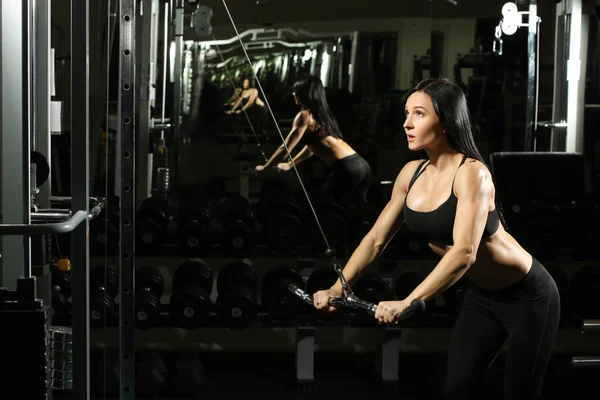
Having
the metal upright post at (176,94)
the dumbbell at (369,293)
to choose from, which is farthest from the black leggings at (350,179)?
the metal upright post at (176,94)

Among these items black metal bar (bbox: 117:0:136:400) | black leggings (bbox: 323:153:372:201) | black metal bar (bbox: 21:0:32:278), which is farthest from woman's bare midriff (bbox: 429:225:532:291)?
black leggings (bbox: 323:153:372:201)

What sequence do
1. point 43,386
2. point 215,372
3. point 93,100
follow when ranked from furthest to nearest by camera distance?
point 215,372 < point 93,100 < point 43,386

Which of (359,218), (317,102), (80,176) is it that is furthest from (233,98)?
(80,176)

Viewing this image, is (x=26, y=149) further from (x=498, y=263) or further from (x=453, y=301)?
(x=453, y=301)

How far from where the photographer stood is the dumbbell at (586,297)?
14.2ft

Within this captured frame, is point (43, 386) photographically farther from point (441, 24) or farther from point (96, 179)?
point (441, 24)

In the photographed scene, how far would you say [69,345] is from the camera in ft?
6.45

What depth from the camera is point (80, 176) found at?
6.40 ft

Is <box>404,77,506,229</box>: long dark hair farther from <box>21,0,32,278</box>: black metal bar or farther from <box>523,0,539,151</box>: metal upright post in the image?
<box>523,0,539,151</box>: metal upright post

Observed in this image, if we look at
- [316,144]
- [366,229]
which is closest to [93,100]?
[316,144]

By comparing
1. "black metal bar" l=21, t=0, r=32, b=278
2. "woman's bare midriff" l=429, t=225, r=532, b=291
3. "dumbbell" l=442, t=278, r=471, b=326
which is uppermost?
"black metal bar" l=21, t=0, r=32, b=278

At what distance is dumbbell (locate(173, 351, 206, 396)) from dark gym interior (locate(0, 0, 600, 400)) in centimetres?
2

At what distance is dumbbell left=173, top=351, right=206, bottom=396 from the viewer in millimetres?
4203

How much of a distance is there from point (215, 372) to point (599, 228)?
219 centimetres
